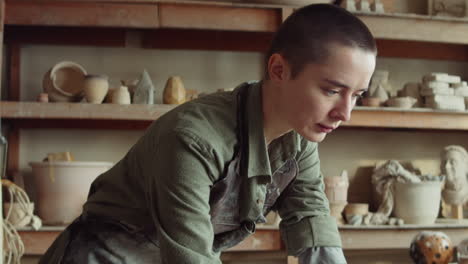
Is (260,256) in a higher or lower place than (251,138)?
lower

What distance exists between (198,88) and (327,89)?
1930 mm

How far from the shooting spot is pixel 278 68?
1.09 metres

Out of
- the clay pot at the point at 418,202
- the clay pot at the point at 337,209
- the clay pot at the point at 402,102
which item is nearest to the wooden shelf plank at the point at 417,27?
the clay pot at the point at 402,102

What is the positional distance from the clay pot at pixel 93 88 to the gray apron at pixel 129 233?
52.8 inches

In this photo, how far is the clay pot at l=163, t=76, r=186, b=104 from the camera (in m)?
2.57

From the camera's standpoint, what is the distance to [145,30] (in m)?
2.83

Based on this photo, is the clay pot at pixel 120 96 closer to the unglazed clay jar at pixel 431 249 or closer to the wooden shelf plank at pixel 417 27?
the wooden shelf plank at pixel 417 27

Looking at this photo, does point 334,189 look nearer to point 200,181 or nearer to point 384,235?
point 384,235

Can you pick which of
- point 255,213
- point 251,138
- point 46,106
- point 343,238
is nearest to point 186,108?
point 251,138

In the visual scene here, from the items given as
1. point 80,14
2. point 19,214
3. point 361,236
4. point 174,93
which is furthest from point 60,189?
point 361,236

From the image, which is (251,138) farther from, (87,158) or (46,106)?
(87,158)

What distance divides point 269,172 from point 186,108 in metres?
0.21

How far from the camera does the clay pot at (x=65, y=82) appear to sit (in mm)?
2516

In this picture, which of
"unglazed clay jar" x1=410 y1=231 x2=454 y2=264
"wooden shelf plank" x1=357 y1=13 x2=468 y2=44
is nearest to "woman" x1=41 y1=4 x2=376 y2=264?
"unglazed clay jar" x1=410 y1=231 x2=454 y2=264
